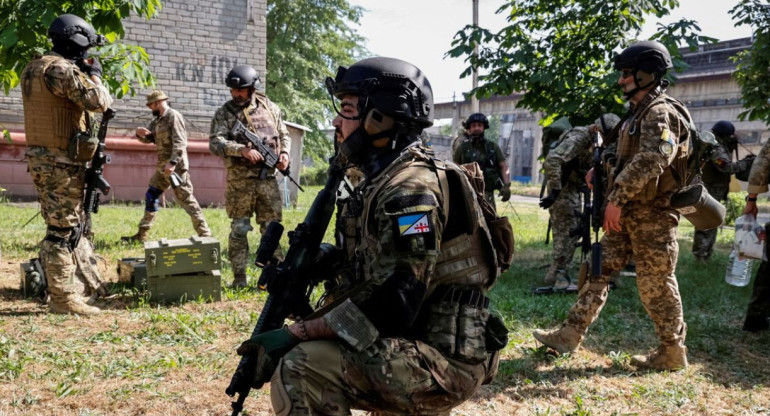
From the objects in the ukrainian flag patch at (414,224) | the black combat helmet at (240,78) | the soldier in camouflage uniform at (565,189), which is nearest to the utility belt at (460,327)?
the ukrainian flag patch at (414,224)

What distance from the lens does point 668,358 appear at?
4.32 meters

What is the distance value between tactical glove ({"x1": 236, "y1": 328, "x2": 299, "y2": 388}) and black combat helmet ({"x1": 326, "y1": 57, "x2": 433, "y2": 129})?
3.09 ft

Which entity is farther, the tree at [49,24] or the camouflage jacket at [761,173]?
the tree at [49,24]

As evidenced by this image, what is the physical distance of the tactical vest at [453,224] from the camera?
226 centimetres

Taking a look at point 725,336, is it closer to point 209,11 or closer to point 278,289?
point 278,289

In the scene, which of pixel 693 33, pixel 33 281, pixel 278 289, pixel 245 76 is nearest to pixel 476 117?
pixel 693 33

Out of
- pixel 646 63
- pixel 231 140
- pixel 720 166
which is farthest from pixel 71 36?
pixel 720 166

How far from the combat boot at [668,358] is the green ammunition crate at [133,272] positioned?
15.3 feet

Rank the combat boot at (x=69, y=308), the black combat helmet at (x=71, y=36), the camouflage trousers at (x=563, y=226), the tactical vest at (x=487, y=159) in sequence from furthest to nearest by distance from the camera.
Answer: the tactical vest at (x=487, y=159) < the camouflage trousers at (x=563, y=226) < the combat boot at (x=69, y=308) < the black combat helmet at (x=71, y=36)

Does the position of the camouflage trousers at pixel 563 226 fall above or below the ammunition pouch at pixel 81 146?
below

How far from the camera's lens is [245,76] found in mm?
5949

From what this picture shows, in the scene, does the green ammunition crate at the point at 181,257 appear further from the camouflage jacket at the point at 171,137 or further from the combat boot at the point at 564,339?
the combat boot at the point at 564,339

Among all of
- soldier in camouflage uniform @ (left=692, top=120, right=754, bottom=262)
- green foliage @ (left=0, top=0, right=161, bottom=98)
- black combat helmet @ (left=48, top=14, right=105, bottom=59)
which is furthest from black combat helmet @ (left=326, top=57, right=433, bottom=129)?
soldier in camouflage uniform @ (left=692, top=120, right=754, bottom=262)

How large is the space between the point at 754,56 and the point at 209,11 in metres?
12.8
